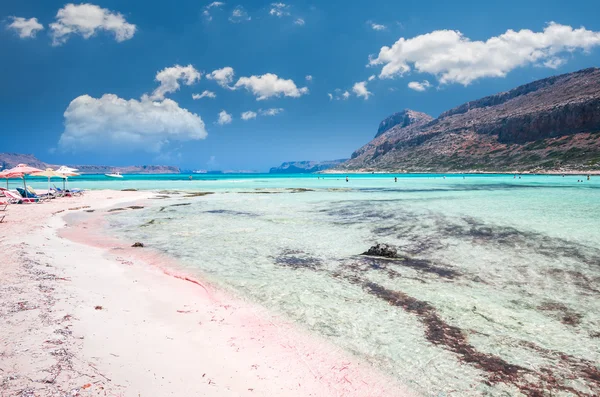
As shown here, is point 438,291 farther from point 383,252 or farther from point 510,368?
point 383,252

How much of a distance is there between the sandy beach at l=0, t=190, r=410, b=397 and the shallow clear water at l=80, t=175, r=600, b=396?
834 mm

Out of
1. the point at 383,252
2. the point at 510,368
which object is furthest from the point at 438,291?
the point at 383,252

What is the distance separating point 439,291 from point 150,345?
780 cm

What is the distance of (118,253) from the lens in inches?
553

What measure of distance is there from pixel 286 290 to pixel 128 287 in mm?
4582

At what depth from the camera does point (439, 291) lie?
31.5 feet

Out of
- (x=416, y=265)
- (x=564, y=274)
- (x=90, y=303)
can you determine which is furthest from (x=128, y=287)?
(x=564, y=274)

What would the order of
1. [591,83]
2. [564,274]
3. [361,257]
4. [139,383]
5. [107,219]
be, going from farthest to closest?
[591,83] < [107,219] < [361,257] < [564,274] < [139,383]

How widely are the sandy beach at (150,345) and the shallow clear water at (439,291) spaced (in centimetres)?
83

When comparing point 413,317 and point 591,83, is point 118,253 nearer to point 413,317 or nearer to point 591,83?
point 413,317

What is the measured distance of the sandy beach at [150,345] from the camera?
4613 millimetres

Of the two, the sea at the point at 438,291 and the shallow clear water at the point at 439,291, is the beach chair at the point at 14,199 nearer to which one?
the shallow clear water at the point at 439,291

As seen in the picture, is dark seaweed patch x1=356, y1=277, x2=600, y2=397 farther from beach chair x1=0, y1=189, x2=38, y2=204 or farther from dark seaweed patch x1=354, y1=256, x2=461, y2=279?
beach chair x1=0, y1=189, x2=38, y2=204

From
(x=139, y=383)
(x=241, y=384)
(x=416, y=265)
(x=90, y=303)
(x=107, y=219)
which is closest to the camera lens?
(x=139, y=383)
